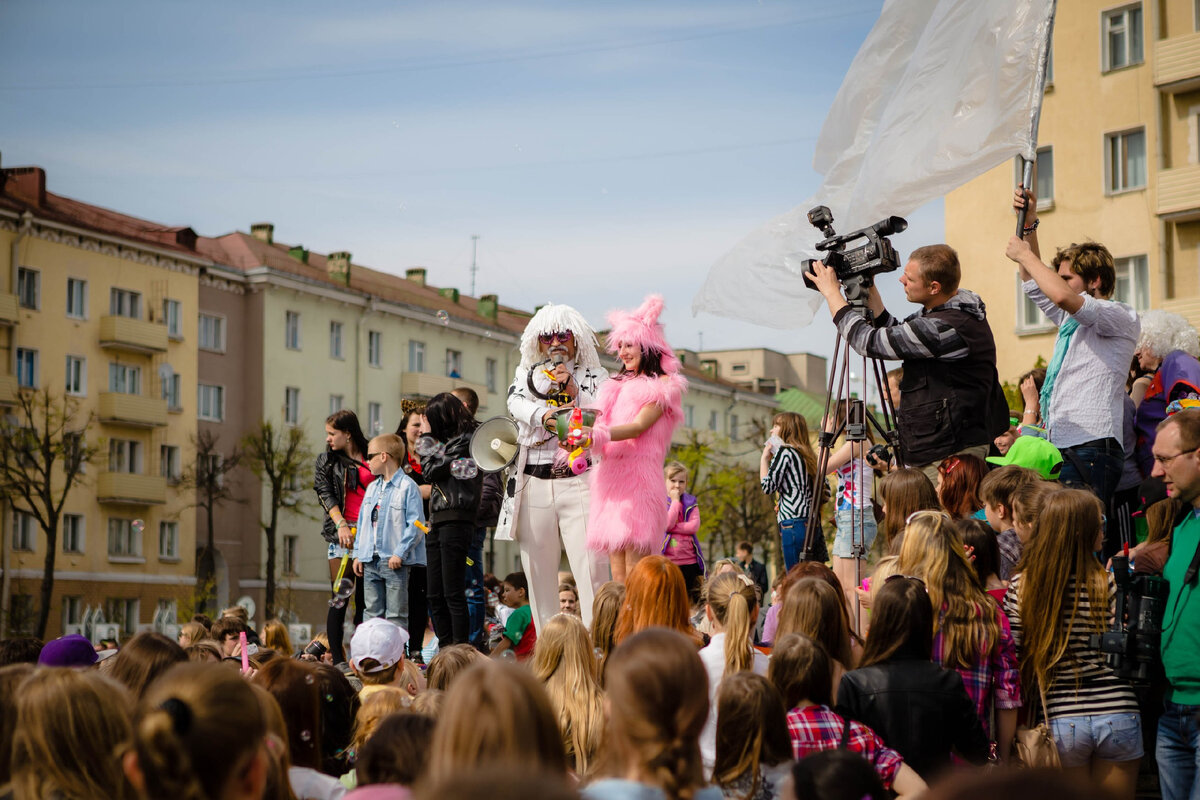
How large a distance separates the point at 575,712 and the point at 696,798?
2.18 m

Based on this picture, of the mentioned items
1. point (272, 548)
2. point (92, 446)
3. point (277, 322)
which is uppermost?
point (277, 322)

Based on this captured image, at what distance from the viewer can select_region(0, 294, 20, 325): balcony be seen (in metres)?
45.2

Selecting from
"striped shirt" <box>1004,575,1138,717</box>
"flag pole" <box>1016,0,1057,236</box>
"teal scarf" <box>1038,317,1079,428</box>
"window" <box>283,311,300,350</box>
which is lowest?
"striped shirt" <box>1004,575,1138,717</box>

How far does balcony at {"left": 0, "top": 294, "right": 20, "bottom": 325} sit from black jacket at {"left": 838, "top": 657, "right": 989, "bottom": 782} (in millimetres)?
45654

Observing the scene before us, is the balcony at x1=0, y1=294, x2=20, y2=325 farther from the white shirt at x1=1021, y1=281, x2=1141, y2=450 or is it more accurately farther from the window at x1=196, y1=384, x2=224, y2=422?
the white shirt at x1=1021, y1=281, x2=1141, y2=450

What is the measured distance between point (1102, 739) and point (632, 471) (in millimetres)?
3493

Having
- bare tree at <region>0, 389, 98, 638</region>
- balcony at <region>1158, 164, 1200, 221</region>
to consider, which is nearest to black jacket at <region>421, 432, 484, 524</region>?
balcony at <region>1158, 164, 1200, 221</region>

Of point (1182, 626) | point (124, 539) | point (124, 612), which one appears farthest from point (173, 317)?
point (1182, 626)

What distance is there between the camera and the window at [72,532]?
4672 cm

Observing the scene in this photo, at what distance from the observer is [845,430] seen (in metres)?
7.67

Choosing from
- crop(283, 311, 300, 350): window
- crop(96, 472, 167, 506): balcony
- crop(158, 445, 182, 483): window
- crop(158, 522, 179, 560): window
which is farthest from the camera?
crop(283, 311, 300, 350): window

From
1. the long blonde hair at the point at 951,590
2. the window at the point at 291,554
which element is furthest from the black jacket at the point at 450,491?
the window at the point at 291,554

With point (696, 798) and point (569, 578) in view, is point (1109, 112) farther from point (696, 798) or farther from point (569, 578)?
point (696, 798)

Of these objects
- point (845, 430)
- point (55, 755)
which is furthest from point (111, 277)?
point (55, 755)
